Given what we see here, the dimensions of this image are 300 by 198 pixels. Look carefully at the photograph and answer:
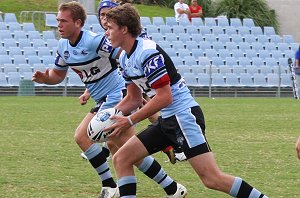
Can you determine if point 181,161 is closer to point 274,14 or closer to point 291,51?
point 291,51

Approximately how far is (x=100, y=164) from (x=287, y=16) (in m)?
30.3

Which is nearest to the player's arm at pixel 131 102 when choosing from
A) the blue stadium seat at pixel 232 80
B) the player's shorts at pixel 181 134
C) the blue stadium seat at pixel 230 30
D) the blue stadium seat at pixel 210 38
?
the player's shorts at pixel 181 134

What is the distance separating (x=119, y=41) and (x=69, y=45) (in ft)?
5.53

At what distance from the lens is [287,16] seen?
121 ft

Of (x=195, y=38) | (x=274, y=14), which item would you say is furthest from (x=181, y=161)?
(x=274, y=14)

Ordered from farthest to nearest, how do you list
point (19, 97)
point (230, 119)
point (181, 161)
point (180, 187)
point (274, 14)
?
point (274, 14) < point (19, 97) < point (230, 119) < point (181, 161) < point (180, 187)

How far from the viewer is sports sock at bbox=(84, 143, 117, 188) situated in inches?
307

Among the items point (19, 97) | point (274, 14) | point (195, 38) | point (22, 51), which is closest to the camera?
point (19, 97)

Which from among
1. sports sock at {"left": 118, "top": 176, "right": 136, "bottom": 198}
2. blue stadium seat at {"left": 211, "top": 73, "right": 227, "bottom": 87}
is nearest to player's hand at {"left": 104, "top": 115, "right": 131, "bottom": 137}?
sports sock at {"left": 118, "top": 176, "right": 136, "bottom": 198}

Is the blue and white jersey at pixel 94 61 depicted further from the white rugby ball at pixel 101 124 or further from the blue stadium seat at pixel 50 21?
the blue stadium seat at pixel 50 21

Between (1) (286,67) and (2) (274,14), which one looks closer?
(1) (286,67)

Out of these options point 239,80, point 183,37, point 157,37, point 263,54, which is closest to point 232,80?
point 239,80

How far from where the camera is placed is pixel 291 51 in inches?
1208

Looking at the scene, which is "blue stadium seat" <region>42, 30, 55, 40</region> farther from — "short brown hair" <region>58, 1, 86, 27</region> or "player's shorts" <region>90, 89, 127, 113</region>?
"short brown hair" <region>58, 1, 86, 27</region>
